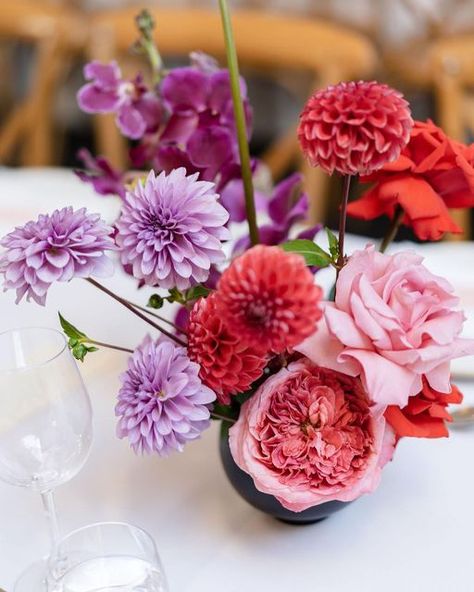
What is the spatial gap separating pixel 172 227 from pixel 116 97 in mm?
278

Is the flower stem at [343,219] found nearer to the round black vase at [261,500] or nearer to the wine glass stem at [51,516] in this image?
the round black vase at [261,500]

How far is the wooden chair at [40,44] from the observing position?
2.63 metres

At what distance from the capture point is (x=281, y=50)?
237cm

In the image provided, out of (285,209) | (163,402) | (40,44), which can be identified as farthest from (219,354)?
(40,44)

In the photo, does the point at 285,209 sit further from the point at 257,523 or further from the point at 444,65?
the point at 444,65

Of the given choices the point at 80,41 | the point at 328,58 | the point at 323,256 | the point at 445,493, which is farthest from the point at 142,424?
the point at 80,41

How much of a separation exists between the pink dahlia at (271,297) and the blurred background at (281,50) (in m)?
1.79

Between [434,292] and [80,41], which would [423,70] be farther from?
[434,292]

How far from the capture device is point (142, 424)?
0.54 meters

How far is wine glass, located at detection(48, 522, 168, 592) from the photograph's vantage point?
0.58m

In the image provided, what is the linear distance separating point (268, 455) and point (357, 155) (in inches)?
8.6

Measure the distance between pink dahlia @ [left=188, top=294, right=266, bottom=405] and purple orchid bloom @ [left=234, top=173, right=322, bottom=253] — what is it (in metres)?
0.23

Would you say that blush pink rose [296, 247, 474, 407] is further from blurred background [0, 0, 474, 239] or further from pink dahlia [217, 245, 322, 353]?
blurred background [0, 0, 474, 239]

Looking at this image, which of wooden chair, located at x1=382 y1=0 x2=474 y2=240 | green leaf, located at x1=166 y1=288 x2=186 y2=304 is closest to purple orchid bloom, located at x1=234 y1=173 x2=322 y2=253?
green leaf, located at x1=166 y1=288 x2=186 y2=304
